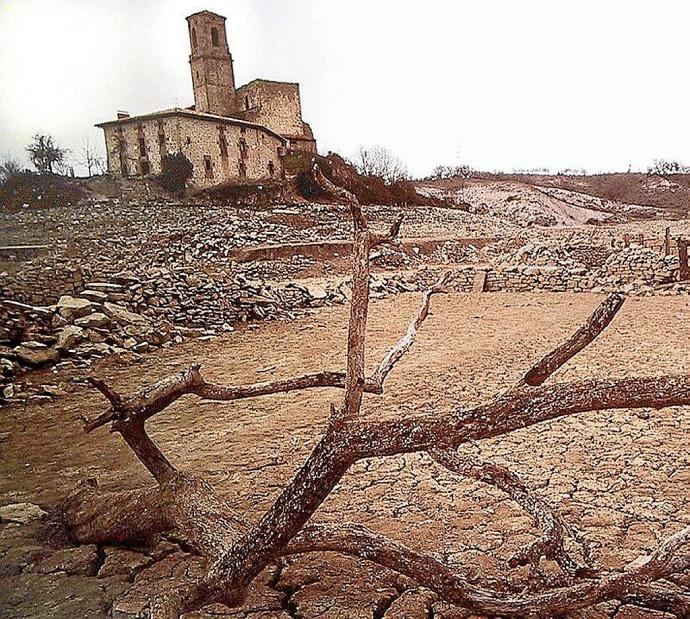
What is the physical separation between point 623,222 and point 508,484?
1.92m

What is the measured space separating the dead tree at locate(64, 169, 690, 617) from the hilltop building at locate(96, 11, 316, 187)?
0.58 metres

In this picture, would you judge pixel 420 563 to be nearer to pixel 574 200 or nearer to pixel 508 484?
pixel 508 484

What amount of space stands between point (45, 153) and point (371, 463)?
103 cm

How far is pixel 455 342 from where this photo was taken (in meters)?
2.53

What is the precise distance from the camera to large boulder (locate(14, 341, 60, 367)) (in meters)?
1.40

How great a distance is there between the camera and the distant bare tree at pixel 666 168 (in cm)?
188

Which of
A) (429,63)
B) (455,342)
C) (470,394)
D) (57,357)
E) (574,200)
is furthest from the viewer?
(455,342)

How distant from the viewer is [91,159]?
142 centimetres

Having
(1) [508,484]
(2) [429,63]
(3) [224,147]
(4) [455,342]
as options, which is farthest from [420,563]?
(4) [455,342]

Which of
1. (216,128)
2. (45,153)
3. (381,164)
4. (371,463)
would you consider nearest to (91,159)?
(45,153)

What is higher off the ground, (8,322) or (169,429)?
(8,322)

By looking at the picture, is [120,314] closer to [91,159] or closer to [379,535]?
[91,159]

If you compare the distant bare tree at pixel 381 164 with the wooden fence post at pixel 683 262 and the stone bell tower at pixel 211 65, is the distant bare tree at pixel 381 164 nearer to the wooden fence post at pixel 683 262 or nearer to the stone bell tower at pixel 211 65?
the stone bell tower at pixel 211 65

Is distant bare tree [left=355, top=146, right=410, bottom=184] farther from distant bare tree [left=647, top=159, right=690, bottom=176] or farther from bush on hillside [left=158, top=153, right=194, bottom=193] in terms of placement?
distant bare tree [left=647, top=159, right=690, bottom=176]
